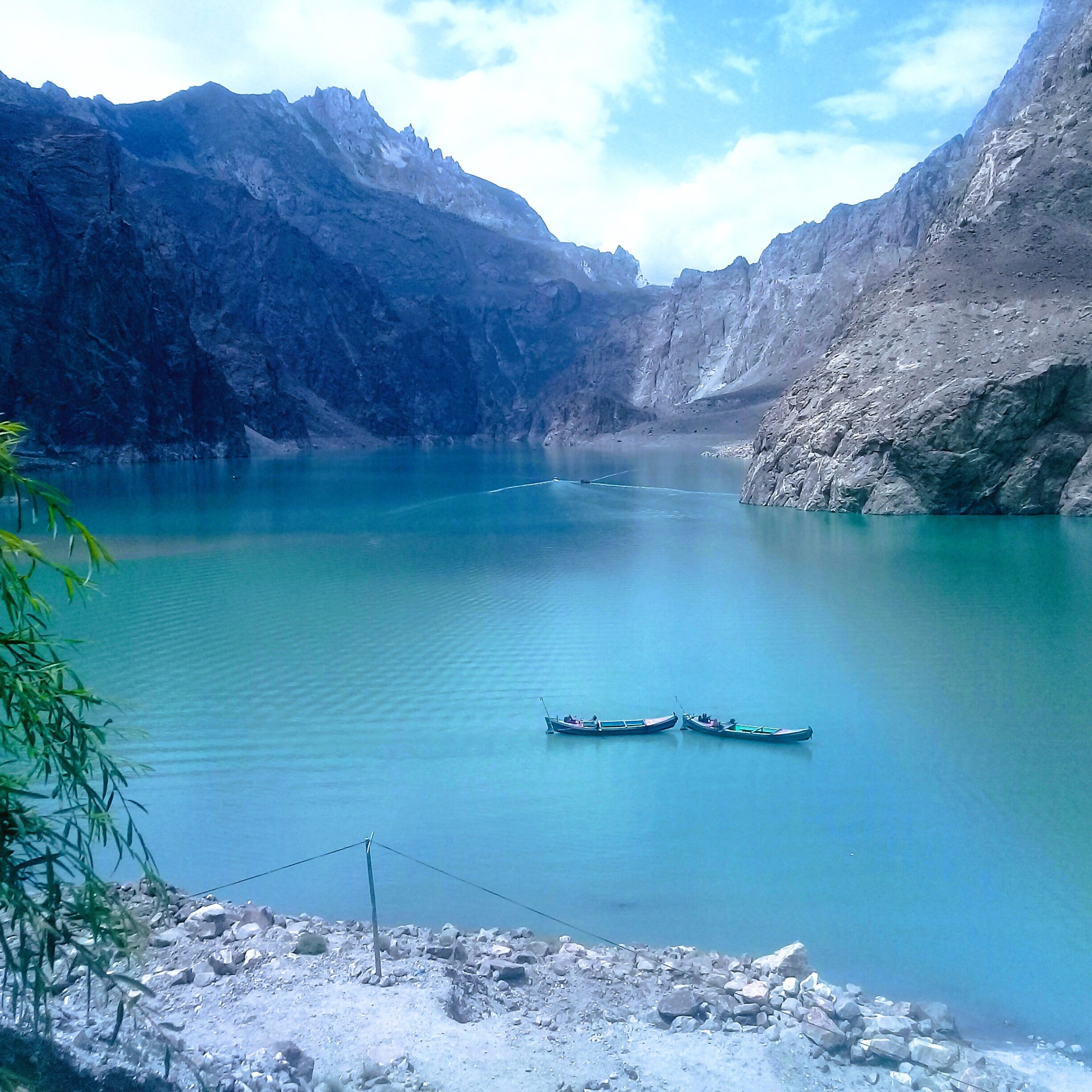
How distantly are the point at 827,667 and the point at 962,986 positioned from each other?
1239cm

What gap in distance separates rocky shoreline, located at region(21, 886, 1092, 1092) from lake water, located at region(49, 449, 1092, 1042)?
1.23m

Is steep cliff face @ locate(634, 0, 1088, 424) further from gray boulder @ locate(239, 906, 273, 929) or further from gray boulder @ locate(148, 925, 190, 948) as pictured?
gray boulder @ locate(148, 925, 190, 948)

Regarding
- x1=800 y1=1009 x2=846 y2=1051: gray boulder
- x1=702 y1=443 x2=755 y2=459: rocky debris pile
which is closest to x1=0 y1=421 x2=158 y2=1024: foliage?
x1=800 y1=1009 x2=846 y2=1051: gray boulder

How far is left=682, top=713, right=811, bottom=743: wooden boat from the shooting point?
17.4 metres

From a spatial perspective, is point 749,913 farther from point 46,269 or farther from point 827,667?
point 46,269

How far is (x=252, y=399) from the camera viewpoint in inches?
5281

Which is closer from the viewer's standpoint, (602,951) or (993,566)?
(602,951)

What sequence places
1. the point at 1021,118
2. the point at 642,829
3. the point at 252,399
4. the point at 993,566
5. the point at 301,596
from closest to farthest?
the point at 642,829, the point at 301,596, the point at 993,566, the point at 1021,118, the point at 252,399

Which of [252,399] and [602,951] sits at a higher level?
[252,399]

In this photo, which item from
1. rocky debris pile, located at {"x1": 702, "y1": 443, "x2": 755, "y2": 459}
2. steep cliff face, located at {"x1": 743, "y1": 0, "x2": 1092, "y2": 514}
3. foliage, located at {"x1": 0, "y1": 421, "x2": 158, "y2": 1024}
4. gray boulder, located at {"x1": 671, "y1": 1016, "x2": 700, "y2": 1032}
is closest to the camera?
foliage, located at {"x1": 0, "y1": 421, "x2": 158, "y2": 1024}

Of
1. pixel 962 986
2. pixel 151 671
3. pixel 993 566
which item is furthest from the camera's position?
pixel 993 566

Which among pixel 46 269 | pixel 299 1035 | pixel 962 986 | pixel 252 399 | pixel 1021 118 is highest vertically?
pixel 1021 118

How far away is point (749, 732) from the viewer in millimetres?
17484

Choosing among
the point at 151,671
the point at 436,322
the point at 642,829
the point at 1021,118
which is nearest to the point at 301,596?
the point at 151,671
